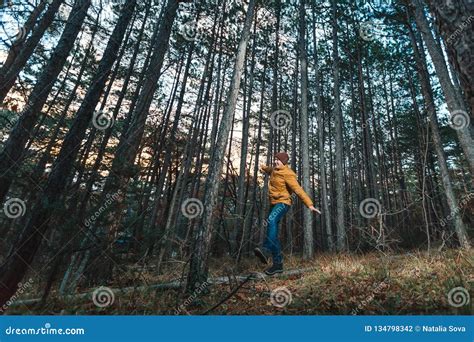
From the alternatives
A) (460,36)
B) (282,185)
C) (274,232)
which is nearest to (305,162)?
(282,185)

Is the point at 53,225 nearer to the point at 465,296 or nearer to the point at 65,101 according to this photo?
the point at 465,296

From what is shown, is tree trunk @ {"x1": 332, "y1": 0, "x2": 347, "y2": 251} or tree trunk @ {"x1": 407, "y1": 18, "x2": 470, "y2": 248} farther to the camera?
tree trunk @ {"x1": 332, "y1": 0, "x2": 347, "y2": 251}

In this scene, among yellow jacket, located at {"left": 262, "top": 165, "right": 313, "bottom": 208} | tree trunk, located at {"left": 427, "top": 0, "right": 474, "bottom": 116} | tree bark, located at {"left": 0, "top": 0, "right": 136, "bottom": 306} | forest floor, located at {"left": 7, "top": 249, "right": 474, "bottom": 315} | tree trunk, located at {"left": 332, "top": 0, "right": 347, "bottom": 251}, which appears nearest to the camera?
tree trunk, located at {"left": 427, "top": 0, "right": 474, "bottom": 116}

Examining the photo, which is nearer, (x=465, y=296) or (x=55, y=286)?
(x=465, y=296)

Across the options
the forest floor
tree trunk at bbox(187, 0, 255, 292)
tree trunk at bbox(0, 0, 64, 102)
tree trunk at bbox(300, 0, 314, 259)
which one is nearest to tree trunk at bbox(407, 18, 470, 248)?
tree trunk at bbox(300, 0, 314, 259)

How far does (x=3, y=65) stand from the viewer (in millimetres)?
6117

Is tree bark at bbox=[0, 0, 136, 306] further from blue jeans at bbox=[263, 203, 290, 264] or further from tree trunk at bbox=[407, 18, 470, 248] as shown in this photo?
tree trunk at bbox=[407, 18, 470, 248]

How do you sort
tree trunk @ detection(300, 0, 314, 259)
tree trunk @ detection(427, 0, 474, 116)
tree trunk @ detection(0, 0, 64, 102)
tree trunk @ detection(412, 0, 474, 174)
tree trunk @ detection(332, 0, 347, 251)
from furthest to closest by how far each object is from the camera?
tree trunk @ detection(332, 0, 347, 251), tree trunk @ detection(300, 0, 314, 259), tree trunk @ detection(412, 0, 474, 174), tree trunk @ detection(0, 0, 64, 102), tree trunk @ detection(427, 0, 474, 116)

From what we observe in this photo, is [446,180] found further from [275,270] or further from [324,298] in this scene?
[324,298]

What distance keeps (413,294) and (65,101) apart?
14.3 m

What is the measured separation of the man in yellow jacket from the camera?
4.42 meters

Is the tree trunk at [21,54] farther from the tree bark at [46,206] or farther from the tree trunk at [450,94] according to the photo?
the tree trunk at [450,94]

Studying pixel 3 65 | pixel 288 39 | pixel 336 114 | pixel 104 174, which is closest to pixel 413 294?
pixel 104 174

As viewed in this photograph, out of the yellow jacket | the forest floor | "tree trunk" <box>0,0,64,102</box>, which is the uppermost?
"tree trunk" <box>0,0,64,102</box>
